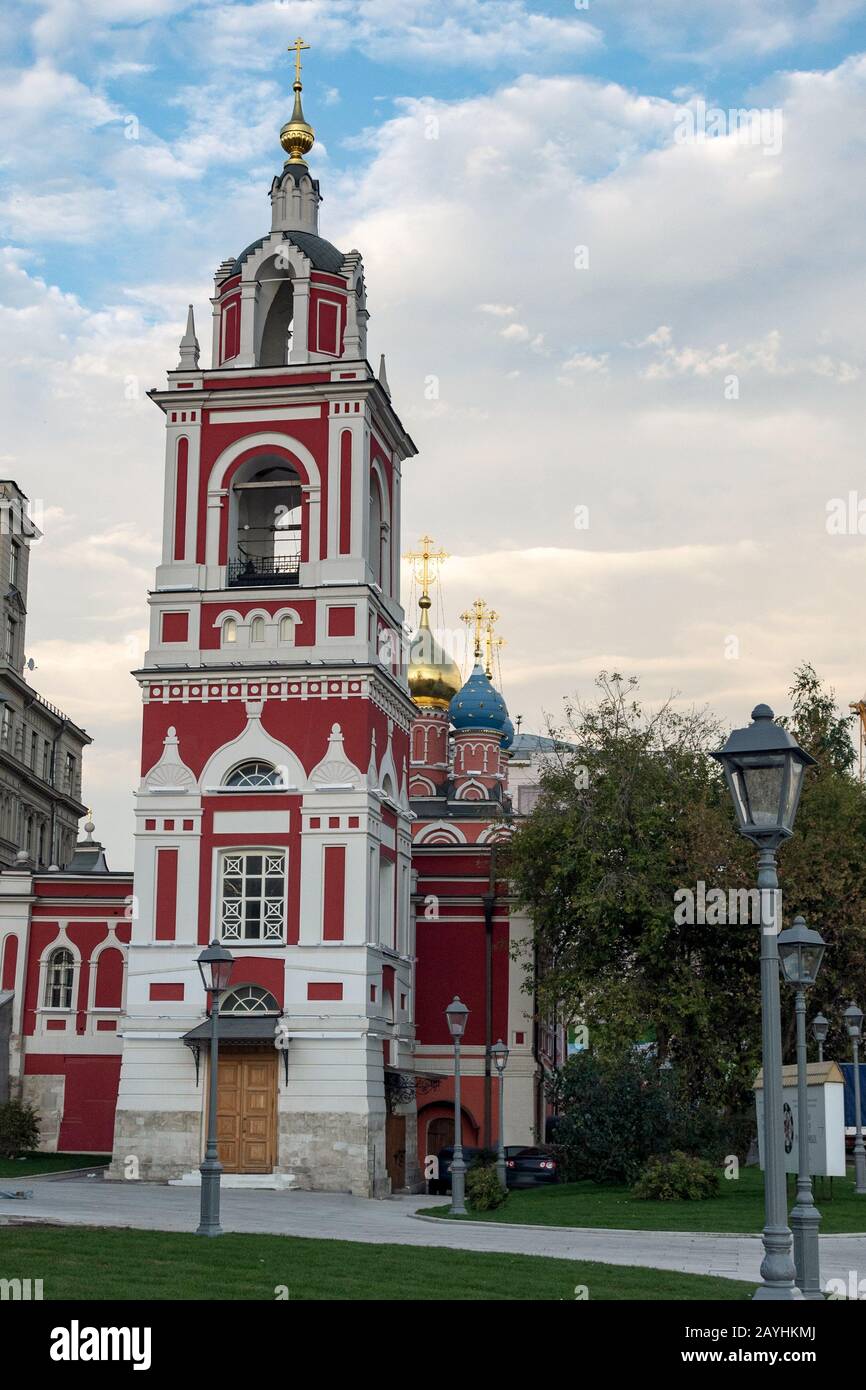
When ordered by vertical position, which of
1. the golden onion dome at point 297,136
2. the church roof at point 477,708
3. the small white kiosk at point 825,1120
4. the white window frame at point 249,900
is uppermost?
the golden onion dome at point 297,136

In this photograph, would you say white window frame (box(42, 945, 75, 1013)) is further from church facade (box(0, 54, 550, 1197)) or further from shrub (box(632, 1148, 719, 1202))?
shrub (box(632, 1148, 719, 1202))

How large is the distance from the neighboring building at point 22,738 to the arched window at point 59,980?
17290 millimetres

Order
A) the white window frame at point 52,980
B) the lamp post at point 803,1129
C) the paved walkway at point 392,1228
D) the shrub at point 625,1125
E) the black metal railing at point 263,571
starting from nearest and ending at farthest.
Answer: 1. the lamp post at point 803,1129
2. the paved walkway at point 392,1228
3. the shrub at point 625,1125
4. the black metal railing at point 263,571
5. the white window frame at point 52,980

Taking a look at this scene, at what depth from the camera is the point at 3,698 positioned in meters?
61.5

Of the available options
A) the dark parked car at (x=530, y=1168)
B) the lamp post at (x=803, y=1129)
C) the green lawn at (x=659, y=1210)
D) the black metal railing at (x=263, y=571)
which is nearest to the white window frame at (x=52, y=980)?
the black metal railing at (x=263, y=571)

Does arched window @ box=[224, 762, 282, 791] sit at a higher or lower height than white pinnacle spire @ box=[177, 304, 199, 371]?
lower

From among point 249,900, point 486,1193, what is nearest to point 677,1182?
point 486,1193

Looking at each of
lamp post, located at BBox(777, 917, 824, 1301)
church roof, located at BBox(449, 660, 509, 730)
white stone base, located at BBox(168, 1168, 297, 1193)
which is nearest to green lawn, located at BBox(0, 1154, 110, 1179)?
white stone base, located at BBox(168, 1168, 297, 1193)

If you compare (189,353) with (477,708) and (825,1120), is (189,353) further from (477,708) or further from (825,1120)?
(477,708)

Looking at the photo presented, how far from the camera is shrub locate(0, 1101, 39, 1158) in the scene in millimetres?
39000

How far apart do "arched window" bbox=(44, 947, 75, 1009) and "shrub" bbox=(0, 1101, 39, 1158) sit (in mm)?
3118

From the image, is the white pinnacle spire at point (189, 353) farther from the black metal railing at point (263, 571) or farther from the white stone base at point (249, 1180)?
the white stone base at point (249, 1180)

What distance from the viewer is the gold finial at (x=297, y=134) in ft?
131

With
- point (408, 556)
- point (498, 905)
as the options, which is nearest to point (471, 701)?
point (408, 556)
